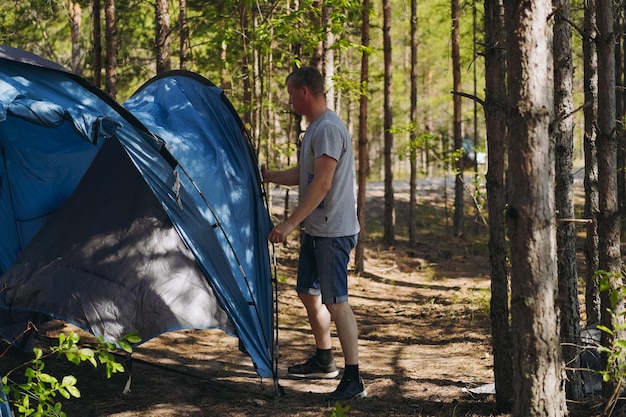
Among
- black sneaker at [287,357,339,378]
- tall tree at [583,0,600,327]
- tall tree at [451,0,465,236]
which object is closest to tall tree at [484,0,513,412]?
tall tree at [583,0,600,327]

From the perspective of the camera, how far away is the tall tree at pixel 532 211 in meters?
3.57

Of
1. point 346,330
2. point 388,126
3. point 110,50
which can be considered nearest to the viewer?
point 346,330

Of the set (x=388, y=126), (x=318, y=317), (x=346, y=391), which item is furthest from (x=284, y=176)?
(x=388, y=126)

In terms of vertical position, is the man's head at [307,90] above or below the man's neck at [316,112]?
above

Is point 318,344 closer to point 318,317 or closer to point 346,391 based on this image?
point 318,317

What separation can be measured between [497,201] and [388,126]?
8220mm

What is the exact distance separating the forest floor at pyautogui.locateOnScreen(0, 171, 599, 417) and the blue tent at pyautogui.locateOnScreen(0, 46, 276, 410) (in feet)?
1.33

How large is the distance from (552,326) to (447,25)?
16.0 metres

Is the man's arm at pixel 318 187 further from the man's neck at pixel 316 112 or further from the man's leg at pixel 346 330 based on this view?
the man's leg at pixel 346 330

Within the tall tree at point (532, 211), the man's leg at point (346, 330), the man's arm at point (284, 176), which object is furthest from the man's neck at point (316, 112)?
the tall tree at point (532, 211)

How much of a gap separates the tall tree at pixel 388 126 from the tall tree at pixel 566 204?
667 centimetres

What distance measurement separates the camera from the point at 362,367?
20.2 feet

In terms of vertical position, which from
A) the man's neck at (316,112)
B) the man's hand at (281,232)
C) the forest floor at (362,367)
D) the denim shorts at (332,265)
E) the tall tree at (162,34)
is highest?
the tall tree at (162,34)

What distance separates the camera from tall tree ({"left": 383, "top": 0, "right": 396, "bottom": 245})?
12.4 m
